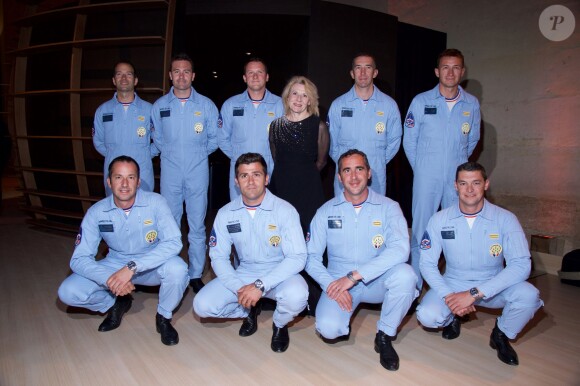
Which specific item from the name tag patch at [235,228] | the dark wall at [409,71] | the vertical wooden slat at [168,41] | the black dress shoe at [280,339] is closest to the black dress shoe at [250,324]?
the black dress shoe at [280,339]

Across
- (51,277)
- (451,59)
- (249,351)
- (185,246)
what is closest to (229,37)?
(185,246)

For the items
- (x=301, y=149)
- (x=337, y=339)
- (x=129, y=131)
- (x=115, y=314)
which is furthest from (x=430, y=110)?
(x=115, y=314)

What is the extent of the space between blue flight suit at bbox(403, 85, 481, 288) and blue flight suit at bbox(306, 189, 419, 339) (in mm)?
789

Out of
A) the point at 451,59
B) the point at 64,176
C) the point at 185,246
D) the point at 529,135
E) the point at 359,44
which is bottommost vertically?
the point at 185,246

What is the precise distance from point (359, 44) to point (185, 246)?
3.05 meters

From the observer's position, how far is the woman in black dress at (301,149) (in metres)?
3.02

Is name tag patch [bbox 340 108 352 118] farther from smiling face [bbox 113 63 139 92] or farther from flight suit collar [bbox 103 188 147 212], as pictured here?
smiling face [bbox 113 63 139 92]

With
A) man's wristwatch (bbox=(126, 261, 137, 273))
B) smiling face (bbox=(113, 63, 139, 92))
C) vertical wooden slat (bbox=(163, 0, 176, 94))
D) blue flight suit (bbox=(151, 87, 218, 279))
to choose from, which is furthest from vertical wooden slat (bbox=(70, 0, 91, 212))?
man's wristwatch (bbox=(126, 261, 137, 273))

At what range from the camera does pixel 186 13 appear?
4.74 meters

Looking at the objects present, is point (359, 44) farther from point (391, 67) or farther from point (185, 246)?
point (185, 246)

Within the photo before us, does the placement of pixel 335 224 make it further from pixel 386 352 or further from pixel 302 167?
pixel 386 352

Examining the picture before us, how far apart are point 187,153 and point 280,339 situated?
174 cm

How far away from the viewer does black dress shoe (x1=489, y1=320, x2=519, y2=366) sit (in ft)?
7.70

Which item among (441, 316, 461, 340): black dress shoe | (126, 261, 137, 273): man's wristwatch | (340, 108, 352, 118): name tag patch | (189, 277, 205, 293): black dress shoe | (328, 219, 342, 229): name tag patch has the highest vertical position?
(340, 108, 352, 118): name tag patch
